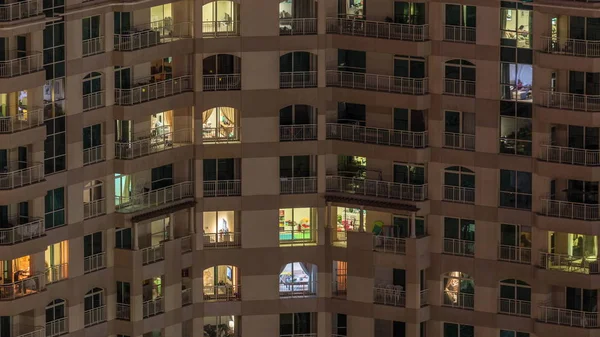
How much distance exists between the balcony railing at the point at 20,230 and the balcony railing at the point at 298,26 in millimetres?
16984

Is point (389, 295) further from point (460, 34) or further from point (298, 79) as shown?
point (460, 34)

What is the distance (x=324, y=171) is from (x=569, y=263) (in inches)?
530

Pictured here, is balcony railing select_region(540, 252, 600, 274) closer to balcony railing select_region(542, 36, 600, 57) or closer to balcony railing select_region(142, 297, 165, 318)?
balcony railing select_region(542, 36, 600, 57)

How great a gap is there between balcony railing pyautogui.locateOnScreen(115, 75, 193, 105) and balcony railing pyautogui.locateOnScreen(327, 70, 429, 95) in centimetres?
751

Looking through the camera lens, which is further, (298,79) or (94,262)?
(298,79)

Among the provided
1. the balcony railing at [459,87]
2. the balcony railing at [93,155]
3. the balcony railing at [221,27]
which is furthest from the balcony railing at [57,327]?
the balcony railing at [459,87]

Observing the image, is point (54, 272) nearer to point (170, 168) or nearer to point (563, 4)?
point (170, 168)

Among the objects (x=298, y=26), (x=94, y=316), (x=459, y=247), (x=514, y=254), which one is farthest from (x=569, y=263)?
(x=94, y=316)

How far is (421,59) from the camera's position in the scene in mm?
137875

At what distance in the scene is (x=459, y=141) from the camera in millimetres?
137500

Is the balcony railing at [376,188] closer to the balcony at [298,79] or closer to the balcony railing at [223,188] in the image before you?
the balcony railing at [223,188]

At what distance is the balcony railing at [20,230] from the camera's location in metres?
128

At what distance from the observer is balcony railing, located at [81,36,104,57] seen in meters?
132

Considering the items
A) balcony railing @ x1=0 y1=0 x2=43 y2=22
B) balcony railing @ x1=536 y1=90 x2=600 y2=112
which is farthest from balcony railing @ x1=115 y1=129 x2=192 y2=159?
balcony railing @ x1=536 y1=90 x2=600 y2=112
